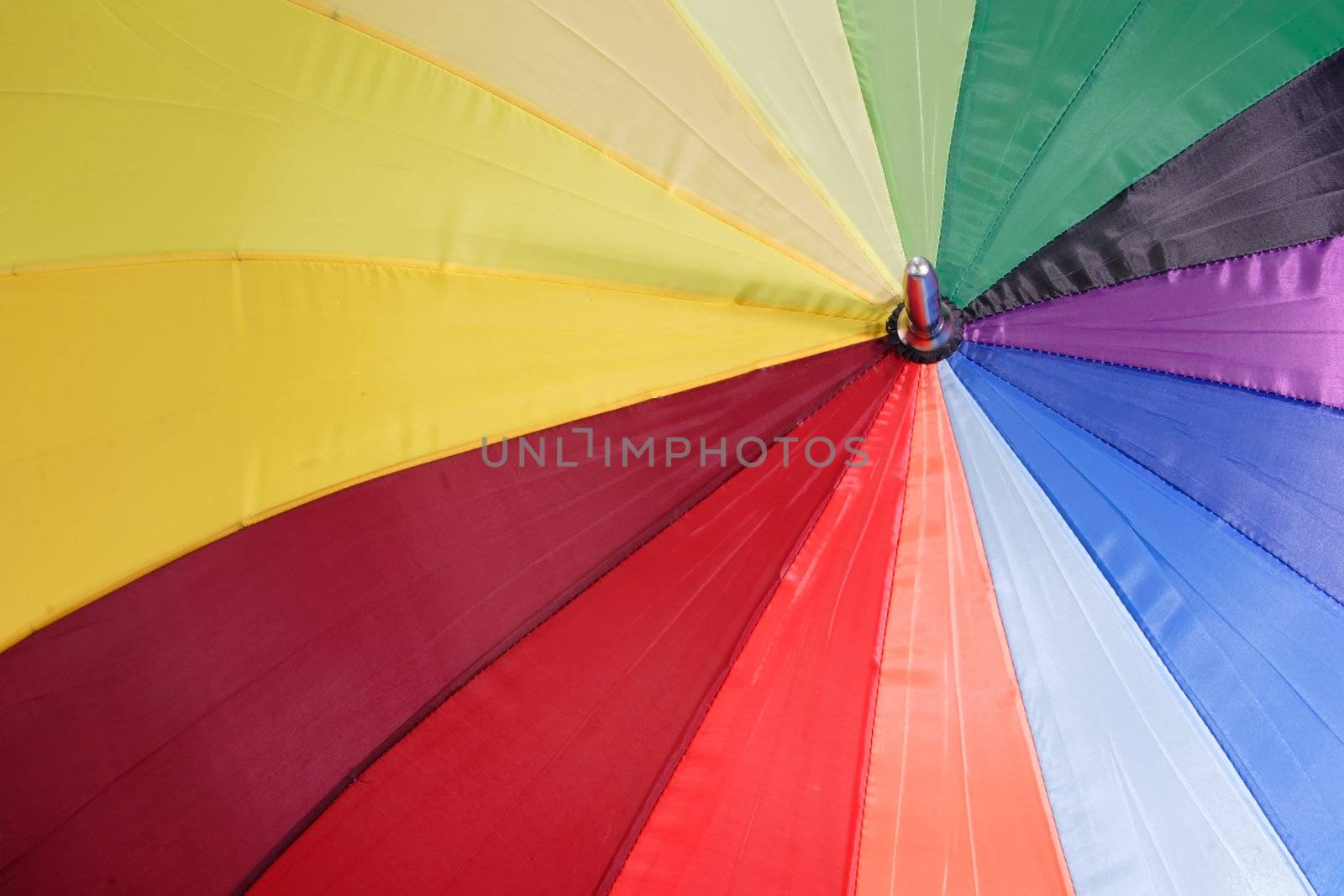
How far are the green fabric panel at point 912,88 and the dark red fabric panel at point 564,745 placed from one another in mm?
651

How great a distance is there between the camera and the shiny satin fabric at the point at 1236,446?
1.66 m

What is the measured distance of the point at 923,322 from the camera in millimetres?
1729

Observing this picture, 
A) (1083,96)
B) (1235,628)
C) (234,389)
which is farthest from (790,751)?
(1083,96)

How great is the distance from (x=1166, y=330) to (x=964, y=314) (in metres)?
0.35

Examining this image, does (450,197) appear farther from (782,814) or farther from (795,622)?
(782,814)

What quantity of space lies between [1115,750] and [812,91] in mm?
1249

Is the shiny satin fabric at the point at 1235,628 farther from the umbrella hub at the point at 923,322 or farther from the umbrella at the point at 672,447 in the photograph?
the umbrella hub at the point at 923,322

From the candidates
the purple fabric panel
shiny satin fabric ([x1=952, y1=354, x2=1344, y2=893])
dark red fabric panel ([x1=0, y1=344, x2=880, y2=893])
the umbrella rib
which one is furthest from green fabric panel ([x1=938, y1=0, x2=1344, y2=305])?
dark red fabric panel ([x1=0, y1=344, x2=880, y2=893])

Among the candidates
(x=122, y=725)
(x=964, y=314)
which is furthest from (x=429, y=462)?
(x=964, y=314)

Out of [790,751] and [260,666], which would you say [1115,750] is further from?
[260,666]

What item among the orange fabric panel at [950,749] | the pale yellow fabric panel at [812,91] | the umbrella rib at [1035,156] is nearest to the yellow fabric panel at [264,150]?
the pale yellow fabric panel at [812,91]

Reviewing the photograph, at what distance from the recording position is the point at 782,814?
156 cm

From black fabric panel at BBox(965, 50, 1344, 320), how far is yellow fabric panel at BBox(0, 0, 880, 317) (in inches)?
34.2

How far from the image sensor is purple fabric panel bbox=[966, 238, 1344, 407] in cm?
173
